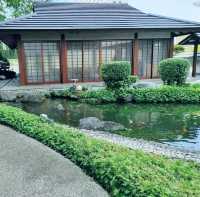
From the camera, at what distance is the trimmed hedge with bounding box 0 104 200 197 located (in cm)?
379

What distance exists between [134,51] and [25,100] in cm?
729

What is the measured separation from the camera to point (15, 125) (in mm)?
7211

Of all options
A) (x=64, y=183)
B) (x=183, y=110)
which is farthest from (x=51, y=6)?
(x=64, y=183)

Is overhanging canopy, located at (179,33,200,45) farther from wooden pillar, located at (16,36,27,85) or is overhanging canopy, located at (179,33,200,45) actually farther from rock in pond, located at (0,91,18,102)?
rock in pond, located at (0,91,18,102)

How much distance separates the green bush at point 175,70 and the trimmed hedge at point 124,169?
26.5 ft

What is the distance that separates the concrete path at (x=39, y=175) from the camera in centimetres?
412

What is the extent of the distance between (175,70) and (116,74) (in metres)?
2.82

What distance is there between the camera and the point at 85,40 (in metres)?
15.8

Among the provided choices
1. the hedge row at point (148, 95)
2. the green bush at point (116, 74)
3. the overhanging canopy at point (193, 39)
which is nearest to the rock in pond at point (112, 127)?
the hedge row at point (148, 95)

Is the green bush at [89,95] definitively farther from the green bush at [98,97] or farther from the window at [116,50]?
the window at [116,50]

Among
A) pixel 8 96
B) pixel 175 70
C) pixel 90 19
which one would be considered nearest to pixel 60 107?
pixel 8 96

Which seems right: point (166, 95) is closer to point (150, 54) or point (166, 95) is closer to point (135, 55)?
point (135, 55)

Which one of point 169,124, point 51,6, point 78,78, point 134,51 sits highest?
point 51,6

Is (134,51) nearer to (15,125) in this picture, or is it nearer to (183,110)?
(183,110)
